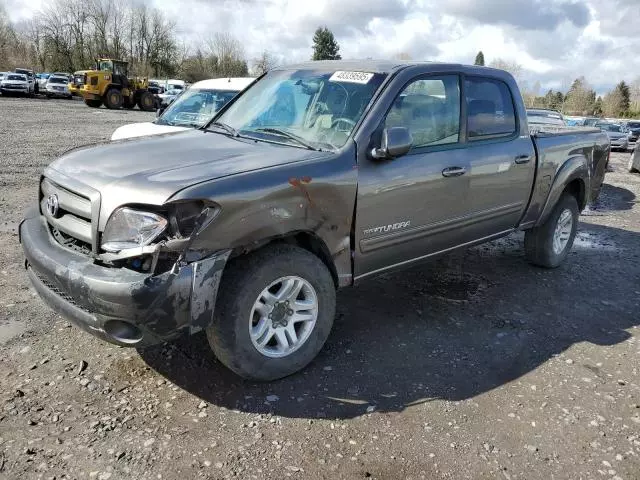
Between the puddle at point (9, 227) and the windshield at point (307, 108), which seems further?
the puddle at point (9, 227)

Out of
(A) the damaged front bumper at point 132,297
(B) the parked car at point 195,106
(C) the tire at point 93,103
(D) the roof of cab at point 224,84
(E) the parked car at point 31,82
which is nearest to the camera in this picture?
(A) the damaged front bumper at point 132,297

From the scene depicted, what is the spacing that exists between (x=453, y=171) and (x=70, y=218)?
102 inches

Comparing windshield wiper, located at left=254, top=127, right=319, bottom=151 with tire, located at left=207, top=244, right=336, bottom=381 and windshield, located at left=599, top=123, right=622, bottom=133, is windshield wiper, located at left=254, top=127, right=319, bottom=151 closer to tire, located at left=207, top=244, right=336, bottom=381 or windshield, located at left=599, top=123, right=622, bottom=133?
tire, located at left=207, top=244, right=336, bottom=381

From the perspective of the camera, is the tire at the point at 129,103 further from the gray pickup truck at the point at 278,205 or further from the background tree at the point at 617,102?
the background tree at the point at 617,102

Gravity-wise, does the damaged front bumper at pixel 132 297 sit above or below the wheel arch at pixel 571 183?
below

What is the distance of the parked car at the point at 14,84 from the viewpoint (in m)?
36.0

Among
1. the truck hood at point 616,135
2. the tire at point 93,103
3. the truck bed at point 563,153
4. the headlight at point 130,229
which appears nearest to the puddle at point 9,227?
the headlight at point 130,229

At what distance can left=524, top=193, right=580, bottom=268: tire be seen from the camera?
5.54 meters

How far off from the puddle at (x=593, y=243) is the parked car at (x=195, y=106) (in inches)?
206

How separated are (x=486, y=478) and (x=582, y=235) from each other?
5.59 metres

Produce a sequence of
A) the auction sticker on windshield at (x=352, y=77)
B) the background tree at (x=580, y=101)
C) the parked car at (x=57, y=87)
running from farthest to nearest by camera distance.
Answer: the background tree at (x=580, y=101)
the parked car at (x=57, y=87)
the auction sticker on windshield at (x=352, y=77)

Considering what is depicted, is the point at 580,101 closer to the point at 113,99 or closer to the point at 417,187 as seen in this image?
the point at 113,99

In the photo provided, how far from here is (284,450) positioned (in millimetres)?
2742

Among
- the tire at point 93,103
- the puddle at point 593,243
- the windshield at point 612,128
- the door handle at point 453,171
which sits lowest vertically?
the tire at point 93,103
